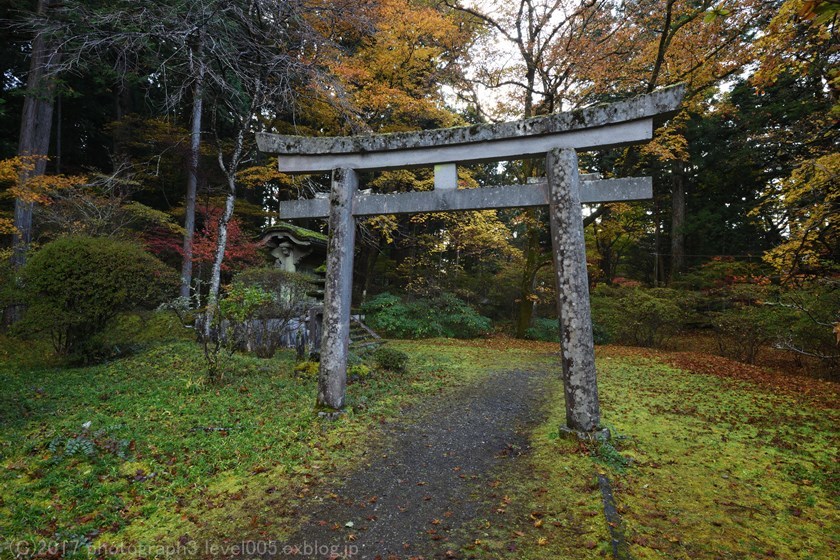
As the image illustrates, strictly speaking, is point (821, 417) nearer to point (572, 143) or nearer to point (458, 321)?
point (572, 143)

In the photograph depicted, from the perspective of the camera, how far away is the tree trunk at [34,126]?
10.2m

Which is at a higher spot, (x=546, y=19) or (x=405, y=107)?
(x=546, y=19)

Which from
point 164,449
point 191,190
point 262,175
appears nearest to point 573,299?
point 164,449

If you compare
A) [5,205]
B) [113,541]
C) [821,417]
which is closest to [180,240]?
[5,205]

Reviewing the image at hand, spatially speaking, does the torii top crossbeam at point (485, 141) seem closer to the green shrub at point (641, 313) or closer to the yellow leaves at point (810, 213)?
the yellow leaves at point (810, 213)

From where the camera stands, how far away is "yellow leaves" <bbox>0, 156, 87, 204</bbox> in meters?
9.66

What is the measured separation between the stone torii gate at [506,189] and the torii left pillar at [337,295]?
0.6 inches

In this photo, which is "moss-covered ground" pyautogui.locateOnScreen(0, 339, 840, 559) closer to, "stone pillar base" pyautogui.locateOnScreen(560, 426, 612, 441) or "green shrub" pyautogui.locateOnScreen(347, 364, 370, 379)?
"stone pillar base" pyautogui.locateOnScreen(560, 426, 612, 441)

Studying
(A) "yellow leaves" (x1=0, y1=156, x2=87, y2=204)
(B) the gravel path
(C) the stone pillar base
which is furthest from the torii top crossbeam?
(A) "yellow leaves" (x1=0, y1=156, x2=87, y2=204)

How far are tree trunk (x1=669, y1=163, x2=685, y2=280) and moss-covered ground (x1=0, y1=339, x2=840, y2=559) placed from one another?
1171cm

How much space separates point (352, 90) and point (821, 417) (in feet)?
46.1

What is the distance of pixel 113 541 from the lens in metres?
3.00

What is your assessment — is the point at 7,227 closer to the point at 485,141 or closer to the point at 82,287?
the point at 82,287

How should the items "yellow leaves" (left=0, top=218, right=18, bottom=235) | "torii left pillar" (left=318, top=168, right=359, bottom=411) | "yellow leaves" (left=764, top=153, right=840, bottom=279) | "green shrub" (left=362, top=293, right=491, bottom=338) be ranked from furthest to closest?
"green shrub" (left=362, top=293, right=491, bottom=338) < "yellow leaves" (left=0, top=218, right=18, bottom=235) < "yellow leaves" (left=764, top=153, right=840, bottom=279) < "torii left pillar" (left=318, top=168, right=359, bottom=411)
